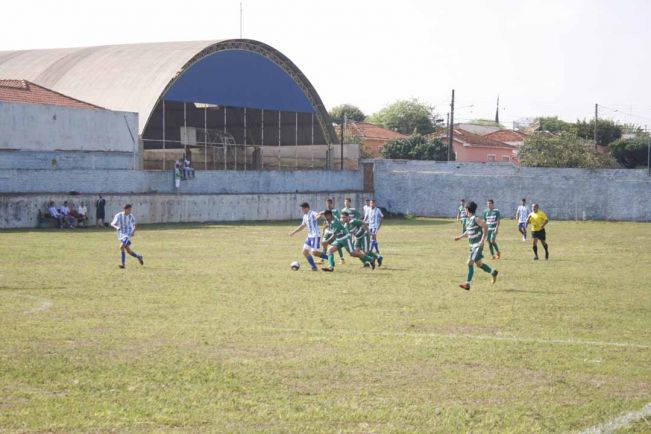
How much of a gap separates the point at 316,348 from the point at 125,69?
46.8 metres

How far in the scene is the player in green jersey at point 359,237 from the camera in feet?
84.4

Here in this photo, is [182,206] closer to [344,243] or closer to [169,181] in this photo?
[169,181]

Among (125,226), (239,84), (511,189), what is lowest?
(125,226)

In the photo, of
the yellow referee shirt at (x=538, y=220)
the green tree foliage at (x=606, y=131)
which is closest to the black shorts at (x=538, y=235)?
the yellow referee shirt at (x=538, y=220)

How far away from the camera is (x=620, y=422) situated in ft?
31.6

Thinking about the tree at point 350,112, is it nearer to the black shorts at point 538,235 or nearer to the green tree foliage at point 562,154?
the green tree foliage at point 562,154

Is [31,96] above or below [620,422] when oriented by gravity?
above

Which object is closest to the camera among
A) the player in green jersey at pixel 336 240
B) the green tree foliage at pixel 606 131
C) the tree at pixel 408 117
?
the player in green jersey at pixel 336 240

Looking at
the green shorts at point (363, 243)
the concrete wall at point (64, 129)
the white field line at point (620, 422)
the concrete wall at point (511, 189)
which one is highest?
the concrete wall at point (64, 129)

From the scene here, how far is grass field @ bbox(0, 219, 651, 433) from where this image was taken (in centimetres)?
990

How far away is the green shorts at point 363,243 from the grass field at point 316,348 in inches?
23.4

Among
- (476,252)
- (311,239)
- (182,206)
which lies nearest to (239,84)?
(182,206)

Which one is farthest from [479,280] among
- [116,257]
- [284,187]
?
[284,187]

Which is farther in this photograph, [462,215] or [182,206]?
[182,206]
